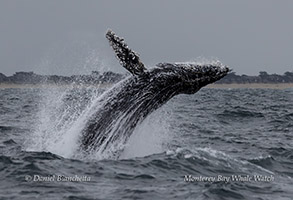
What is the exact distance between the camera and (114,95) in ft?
38.4

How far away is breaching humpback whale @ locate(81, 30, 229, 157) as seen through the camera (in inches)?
449

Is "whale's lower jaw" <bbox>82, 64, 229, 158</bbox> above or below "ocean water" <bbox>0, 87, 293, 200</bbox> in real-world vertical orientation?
above

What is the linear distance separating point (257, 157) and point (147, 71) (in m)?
3.48

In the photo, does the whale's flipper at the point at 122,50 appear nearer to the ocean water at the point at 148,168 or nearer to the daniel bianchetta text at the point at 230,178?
the ocean water at the point at 148,168

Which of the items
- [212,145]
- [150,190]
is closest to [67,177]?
[150,190]

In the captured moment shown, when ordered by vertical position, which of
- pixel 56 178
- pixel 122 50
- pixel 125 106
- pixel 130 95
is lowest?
pixel 56 178

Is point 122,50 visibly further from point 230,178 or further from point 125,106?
point 230,178

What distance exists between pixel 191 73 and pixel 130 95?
1.58m

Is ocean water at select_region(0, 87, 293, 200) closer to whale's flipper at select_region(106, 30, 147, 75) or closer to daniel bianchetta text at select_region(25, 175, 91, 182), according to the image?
daniel bianchetta text at select_region(25, 175, 91, 182)

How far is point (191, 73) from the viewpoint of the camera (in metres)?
12.2

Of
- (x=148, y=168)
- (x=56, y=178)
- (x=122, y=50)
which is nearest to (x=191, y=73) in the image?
(x=122, y=50)

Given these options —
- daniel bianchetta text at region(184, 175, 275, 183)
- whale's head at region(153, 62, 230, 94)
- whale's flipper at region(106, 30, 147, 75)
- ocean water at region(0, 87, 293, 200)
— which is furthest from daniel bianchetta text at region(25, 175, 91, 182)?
whale's head at region(153, 62, 230, 94)

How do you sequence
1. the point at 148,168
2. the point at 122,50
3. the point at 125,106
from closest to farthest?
the point at 148,168, the point at 122,50, the point at 125,106

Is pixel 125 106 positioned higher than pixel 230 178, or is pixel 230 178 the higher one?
pixel 125 106
